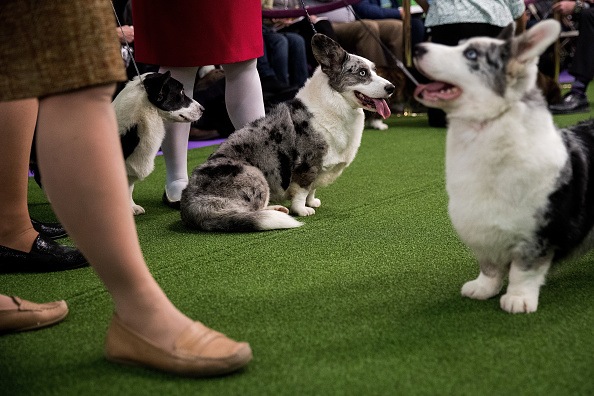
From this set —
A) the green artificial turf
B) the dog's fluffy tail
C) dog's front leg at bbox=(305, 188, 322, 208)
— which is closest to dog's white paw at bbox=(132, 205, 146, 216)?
the green artificial turf

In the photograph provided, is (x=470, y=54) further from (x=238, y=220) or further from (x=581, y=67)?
(x=581, y=67)

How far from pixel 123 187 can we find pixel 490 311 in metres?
0.95

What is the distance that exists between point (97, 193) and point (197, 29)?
1954 millimetres

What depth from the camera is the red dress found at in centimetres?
313

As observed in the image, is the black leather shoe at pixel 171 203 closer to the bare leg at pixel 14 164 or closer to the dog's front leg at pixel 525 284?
the bare leg at pixel 14 164

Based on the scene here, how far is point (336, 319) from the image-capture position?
1731 mm

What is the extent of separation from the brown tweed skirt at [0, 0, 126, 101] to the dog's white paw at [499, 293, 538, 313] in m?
1.09

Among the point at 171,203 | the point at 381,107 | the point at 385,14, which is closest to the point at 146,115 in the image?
the point at 171,203

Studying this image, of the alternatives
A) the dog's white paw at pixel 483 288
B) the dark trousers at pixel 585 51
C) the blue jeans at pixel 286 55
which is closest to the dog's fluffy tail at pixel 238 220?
the dog's white paw at pixel 483 288

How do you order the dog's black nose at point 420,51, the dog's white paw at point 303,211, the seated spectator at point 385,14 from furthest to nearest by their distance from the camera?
the seated spectator at point 385,14 < the dog's white paw at point 303,211 < the dog's black nose at point 420,51

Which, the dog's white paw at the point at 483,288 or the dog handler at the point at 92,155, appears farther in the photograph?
the dog's white paw at the point at 483,288

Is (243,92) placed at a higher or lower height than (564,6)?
higher

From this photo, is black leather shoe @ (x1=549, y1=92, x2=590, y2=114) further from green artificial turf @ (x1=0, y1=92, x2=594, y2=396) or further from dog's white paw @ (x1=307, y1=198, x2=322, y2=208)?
green artificial turf @ (x1=0, y1=92, x2=594, y2=396)

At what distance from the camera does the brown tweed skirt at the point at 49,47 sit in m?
1.31
